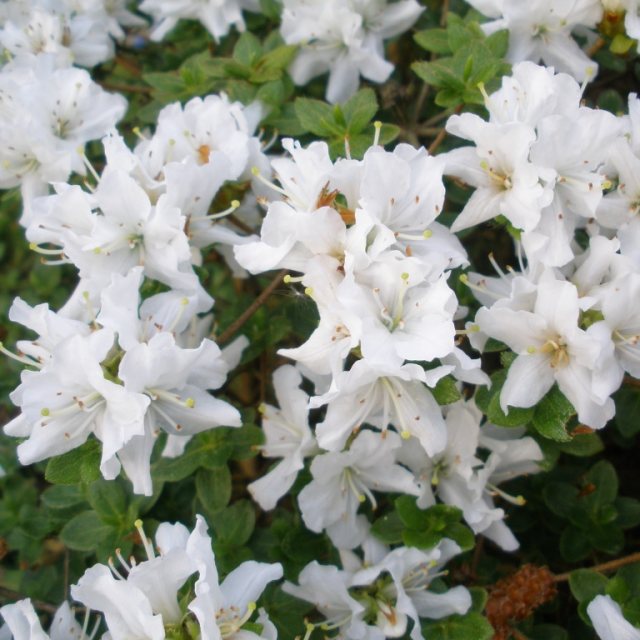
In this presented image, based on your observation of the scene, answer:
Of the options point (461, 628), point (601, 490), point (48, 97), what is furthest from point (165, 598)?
point (48, 97)

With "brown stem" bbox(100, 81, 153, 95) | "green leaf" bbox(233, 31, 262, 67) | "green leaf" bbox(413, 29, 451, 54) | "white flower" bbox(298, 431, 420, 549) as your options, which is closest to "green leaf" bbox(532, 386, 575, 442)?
"white flower" bbox(298, 431, 420, 549)

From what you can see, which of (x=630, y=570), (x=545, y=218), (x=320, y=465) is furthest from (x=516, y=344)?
(x=630, y=570)

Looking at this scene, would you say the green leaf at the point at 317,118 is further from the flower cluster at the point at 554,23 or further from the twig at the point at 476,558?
the twig at the point at 476,558

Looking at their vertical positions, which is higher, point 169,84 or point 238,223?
point 169,84

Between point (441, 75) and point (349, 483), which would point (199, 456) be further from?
point (441, 75)

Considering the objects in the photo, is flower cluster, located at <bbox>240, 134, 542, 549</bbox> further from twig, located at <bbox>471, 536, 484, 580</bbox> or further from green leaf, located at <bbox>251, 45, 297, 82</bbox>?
green leaf, located at <bbox>251, 45, 297, 82</bbox>

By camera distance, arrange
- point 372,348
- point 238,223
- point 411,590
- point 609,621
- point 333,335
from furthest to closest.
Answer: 1. point 238,223
2. point 411,590
3. point 609,621
4. point 333,335
5. point 372,348
